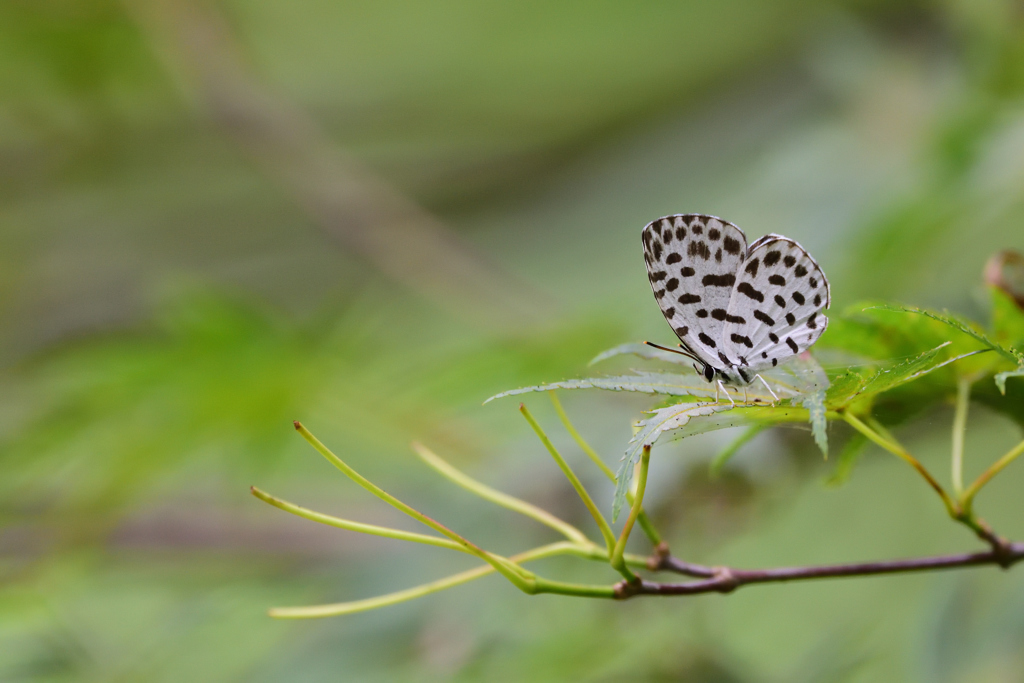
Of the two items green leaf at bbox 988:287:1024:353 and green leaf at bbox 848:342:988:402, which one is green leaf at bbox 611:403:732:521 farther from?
green leaf at bbox 988:287:1024:353

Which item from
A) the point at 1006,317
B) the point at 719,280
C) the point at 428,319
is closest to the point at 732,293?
the point at 719,280

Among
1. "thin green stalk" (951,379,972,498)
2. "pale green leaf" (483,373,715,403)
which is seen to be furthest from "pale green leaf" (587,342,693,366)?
"thin green stalk" (951,379,972,498)

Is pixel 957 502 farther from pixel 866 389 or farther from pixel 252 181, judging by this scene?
pixel 252 181

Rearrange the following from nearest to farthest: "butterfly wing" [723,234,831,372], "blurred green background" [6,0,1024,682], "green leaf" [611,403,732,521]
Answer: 1. "green leaf" [611,403,732,521]
2. "butterfly wing" [723,234,831,372]
3. "blurred green background" [6,0,1024,682]

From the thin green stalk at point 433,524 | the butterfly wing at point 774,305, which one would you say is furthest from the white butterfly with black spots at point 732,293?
the thin green stalk at point 433,524

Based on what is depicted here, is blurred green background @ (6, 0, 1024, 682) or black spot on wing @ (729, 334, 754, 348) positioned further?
blurred green background @ (6, 0, 1024, 682)

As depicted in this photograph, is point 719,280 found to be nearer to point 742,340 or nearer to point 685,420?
point 742,340

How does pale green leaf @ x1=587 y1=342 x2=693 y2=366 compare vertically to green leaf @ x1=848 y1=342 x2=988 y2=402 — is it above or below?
below

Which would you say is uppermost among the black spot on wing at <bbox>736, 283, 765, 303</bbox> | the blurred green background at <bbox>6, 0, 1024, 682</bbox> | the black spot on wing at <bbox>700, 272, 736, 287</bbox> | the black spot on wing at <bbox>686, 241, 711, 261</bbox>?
the black spot on wing at <bbox>686, 241, 711, 261</bbox>
